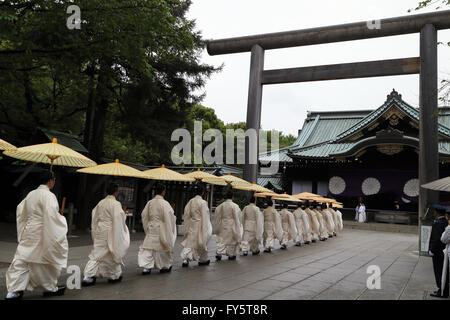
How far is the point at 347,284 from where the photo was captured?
6086 millimetres

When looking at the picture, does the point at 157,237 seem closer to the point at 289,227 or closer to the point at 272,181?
the point at 289,227

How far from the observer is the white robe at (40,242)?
4.36m

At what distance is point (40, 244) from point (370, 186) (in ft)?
72.4

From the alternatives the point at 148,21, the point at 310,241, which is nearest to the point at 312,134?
the point at 310,241

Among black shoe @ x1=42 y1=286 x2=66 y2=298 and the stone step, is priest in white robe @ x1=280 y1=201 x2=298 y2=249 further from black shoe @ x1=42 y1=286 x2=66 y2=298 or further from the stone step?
the stone step

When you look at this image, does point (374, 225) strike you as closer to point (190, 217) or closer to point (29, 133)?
point (190, 217)

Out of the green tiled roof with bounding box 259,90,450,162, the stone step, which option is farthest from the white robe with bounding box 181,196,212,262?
the stone step

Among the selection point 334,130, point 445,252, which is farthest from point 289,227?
point 334,130

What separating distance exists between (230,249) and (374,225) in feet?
48.7

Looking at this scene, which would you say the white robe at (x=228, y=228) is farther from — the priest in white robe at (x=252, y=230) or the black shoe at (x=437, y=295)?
the black shoe at (x=437, y=295)

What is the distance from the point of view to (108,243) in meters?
5.43

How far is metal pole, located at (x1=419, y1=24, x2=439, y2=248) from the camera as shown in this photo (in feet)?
33.2

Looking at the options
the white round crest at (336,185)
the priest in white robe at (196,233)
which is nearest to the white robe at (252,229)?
the priest in white robe at (196,233)

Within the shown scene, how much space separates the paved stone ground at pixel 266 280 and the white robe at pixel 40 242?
0.31m
